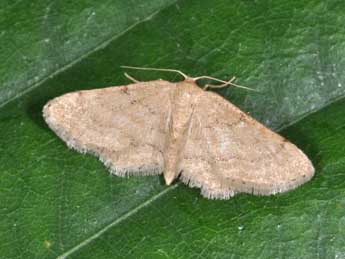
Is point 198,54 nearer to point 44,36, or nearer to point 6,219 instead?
point 44,36

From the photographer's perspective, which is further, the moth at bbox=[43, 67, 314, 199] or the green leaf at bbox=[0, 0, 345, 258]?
the moth at bbox=[43, 67, 314, 199]

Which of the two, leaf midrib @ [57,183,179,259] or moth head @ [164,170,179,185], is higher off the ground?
moth head @ [164,170,179,185]

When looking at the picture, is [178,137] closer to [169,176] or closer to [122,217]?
[169,176]

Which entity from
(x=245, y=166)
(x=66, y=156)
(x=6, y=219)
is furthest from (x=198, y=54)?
(x=6, y=219)

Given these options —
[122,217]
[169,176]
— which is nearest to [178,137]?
[169,176]

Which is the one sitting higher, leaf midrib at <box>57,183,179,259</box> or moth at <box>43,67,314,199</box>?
moth at <box>43,67,314,199</box>
